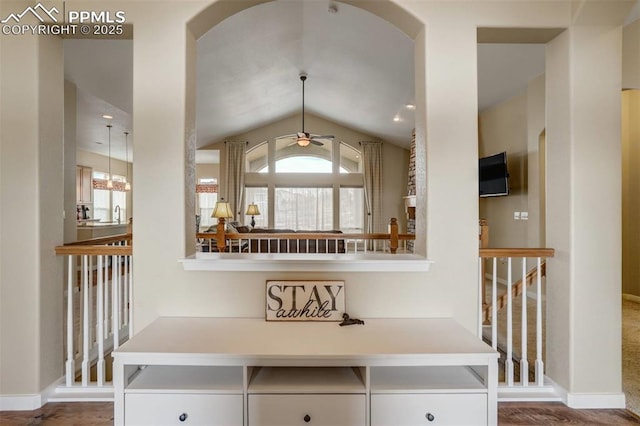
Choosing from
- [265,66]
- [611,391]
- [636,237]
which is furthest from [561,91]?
[265,66]

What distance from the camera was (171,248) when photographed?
195 centimetres

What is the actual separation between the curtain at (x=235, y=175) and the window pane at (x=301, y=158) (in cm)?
95

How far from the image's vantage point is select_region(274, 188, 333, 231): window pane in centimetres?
934

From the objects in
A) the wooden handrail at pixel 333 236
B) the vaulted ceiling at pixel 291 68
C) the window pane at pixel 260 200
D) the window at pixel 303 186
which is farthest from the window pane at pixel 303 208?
the wooden handrail at pixel 333 236

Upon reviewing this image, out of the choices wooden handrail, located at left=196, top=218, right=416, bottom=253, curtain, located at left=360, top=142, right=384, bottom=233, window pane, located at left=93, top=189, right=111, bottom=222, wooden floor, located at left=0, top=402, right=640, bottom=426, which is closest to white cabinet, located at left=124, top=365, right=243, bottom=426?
wooden floor, located at left=0, top=402, right=640, bottom=426

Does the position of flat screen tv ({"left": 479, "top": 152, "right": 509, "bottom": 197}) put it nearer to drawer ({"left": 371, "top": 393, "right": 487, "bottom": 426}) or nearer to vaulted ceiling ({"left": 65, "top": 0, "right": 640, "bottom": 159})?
vaulted ceiling ({"left": 65, "top": 0, "right": 640, "bottom": 159})

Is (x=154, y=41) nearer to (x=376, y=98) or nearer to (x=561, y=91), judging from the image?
(x=561, y=91)

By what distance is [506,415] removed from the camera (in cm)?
196

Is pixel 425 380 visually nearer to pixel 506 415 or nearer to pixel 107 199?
pixel 506 415

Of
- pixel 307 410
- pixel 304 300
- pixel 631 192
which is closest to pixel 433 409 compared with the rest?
pixel 307 410

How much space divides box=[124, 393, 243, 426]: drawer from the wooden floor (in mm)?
693

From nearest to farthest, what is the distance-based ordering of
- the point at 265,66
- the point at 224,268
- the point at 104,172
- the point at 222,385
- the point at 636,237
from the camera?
the point at 222,385 → the point at 224,268 → the point at 636,237 → the point at 265,66 → the point at 104,172

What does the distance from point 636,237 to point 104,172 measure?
11.4 meters

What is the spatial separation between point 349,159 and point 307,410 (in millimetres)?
8486
